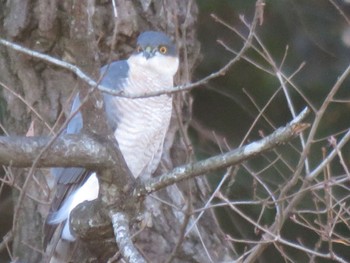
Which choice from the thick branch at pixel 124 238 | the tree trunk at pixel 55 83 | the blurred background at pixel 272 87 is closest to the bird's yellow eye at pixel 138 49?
the tree trunk at pixel 55 83

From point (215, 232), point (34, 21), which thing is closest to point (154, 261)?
point (215, 232)

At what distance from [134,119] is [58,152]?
133cm

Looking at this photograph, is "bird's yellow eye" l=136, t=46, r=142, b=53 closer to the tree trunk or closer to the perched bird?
the perched bird

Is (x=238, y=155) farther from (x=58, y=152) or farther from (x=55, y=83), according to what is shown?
(x=55, y=83)

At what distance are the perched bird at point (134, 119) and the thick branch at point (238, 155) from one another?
41.5 inches

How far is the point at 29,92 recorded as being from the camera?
5.39m

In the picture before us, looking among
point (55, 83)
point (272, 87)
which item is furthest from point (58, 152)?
point (272, 87)

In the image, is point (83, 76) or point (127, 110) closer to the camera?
point (83, 76)

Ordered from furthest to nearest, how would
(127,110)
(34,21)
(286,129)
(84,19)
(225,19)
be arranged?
(225,19)
(34,21)
(127,110)
(84,19)
(286,129)

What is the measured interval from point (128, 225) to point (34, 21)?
172 cm

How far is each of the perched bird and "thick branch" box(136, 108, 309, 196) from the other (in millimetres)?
1055

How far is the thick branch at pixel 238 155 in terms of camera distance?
3340mm

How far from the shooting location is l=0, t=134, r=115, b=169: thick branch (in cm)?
353

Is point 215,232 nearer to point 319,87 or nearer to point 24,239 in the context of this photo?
point 24,239
